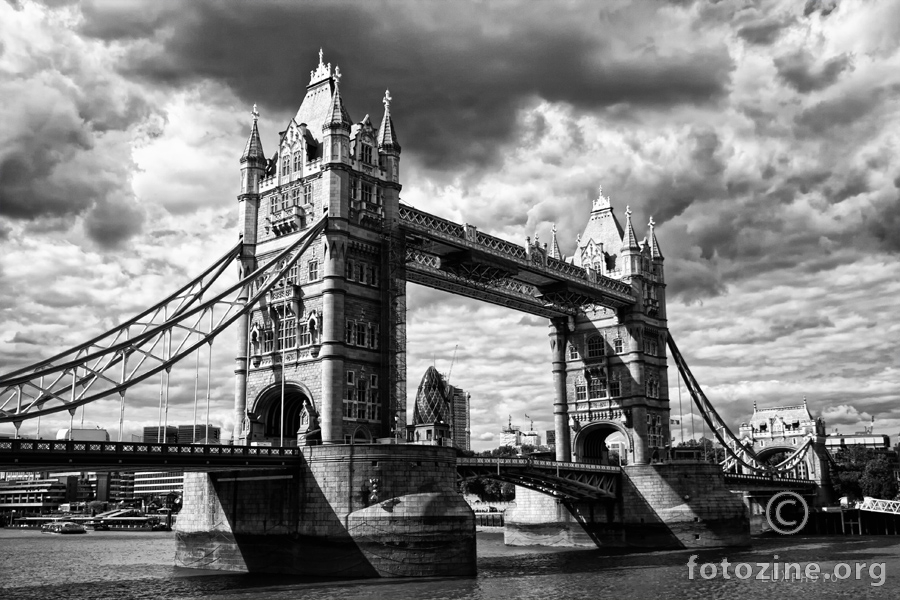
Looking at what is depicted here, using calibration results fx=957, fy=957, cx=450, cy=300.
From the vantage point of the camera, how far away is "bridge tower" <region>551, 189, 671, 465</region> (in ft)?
347

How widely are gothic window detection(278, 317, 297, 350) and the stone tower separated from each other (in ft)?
0.35

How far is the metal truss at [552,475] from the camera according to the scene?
8344cm

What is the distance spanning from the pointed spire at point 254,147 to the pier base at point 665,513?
50.0 metres

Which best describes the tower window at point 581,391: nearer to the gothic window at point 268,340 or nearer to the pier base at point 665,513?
the pier base at point 665,513

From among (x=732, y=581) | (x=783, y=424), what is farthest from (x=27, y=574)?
(x=783, y=424)

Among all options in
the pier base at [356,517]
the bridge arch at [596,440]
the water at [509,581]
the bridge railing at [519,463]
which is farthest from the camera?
the bridge arch at [596,440]

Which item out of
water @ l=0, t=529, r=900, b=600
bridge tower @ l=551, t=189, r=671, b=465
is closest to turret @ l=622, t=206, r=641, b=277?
bridge tower @ l=551, t=189, r=671, b=465

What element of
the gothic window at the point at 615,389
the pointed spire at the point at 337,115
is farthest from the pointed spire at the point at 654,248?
the pointed spire at the point at 337,115

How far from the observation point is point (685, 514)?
316 feet

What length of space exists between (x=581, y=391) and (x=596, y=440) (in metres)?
7.05

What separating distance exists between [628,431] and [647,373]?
7.14 metres

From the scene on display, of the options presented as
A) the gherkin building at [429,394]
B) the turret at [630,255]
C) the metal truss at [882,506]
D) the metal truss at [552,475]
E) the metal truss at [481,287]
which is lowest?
the metal truss at [882,506]

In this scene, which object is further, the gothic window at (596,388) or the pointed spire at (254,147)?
the gothic window at (596,388)

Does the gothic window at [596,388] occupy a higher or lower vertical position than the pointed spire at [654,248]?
lower
